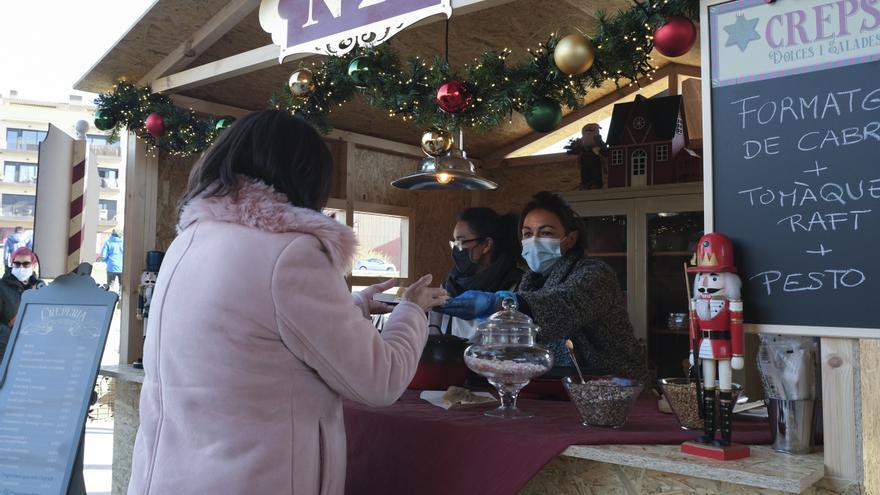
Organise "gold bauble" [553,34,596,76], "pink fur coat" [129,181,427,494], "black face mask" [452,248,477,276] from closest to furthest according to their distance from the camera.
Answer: "pink fur coat" [129,181,427,494], "gold bauble" [553,34,596,76], "black face mask" [452,248,477,276]

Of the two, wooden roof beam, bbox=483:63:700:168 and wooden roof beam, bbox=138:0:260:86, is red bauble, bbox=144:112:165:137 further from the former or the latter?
wooden roof beam, bbox=483:63:700:168

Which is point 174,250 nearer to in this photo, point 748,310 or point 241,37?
point 748,310

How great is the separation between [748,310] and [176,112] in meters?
3.01

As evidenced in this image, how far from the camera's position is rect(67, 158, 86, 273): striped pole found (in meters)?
3.22

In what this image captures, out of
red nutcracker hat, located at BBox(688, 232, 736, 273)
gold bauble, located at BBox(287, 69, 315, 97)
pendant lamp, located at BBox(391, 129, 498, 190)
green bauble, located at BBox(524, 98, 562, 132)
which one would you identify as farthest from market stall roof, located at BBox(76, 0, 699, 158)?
red nutcracker hat, located at BBox(688, 232, 736, 273)

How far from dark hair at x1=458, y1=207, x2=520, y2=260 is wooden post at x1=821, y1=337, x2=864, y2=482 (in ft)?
6.52

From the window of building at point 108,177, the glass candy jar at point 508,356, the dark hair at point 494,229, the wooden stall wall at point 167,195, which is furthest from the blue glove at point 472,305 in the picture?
the window of building at point 108,177

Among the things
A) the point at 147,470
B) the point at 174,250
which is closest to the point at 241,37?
the point at 174,250

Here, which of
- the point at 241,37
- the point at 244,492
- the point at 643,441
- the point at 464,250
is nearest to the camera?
the point at 244,492

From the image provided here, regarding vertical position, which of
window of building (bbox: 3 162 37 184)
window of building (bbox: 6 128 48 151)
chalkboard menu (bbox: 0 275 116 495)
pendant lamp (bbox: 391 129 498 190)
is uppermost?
window of building (bbox: 6 128 48 151)

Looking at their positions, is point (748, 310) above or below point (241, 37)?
below

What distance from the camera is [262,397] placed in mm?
1252

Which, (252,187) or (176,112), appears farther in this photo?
(176,112)

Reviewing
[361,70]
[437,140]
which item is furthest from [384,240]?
[361,70]
